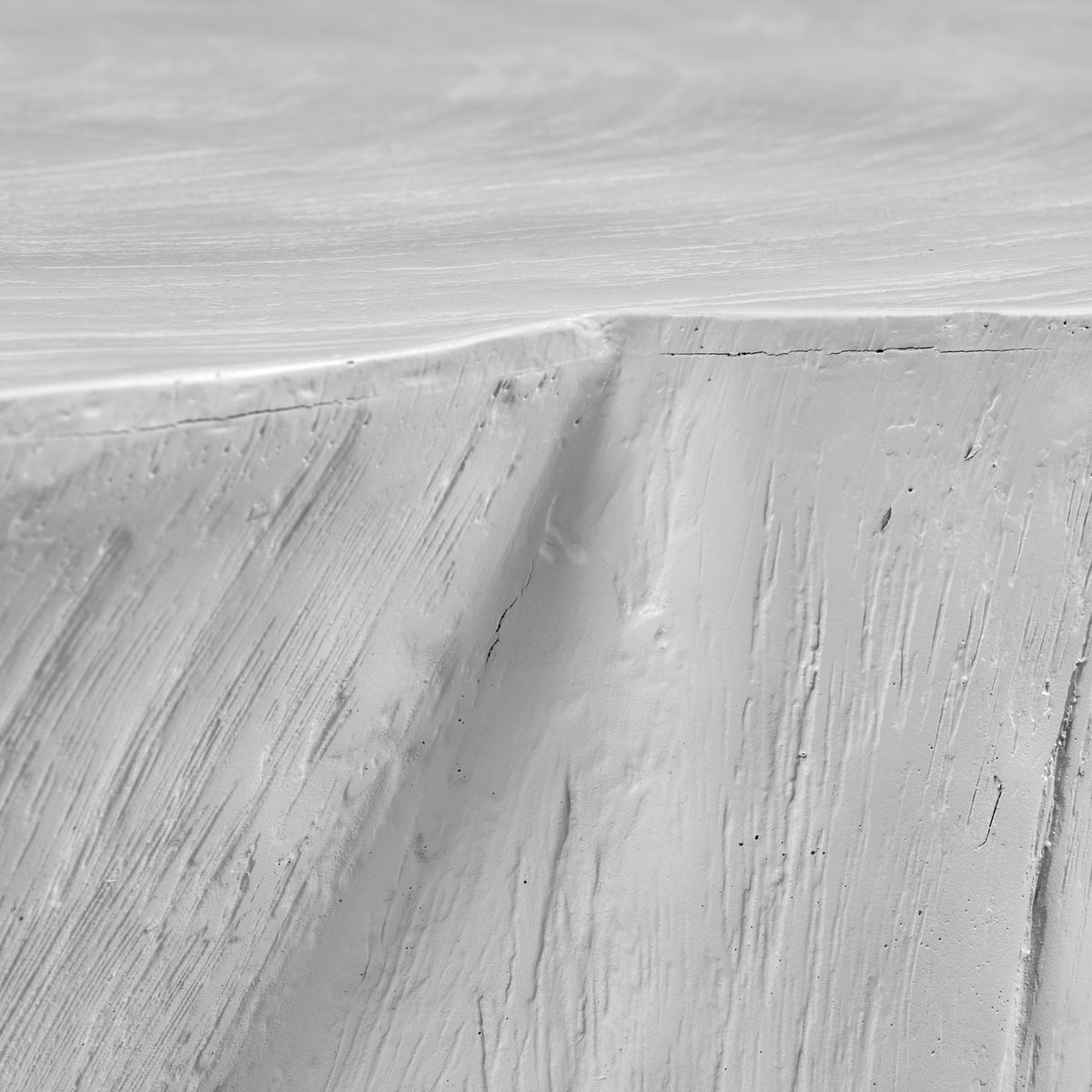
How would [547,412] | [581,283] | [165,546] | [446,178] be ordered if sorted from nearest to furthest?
[165,546], [547,412], [581,283], [446,178]

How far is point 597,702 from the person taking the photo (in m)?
1.01

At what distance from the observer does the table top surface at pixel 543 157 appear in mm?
1047

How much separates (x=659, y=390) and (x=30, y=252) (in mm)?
792

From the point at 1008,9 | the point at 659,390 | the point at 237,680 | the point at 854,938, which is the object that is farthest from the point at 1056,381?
the point at 237,680

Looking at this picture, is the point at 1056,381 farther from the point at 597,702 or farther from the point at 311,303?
the point at 311,303

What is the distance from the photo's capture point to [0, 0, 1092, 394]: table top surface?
3.43ft

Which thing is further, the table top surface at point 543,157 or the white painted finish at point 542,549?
the table top surface at point 543,157

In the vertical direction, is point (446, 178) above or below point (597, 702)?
above

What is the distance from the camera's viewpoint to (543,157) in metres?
1.18

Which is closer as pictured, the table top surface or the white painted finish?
the white painted finish

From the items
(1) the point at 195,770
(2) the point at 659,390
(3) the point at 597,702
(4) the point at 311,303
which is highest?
(4) the point at 311,303

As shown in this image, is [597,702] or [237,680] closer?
[237,680]

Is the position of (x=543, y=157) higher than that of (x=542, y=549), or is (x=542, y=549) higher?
(x=543, y=157)

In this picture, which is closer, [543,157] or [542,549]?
[542,549]
